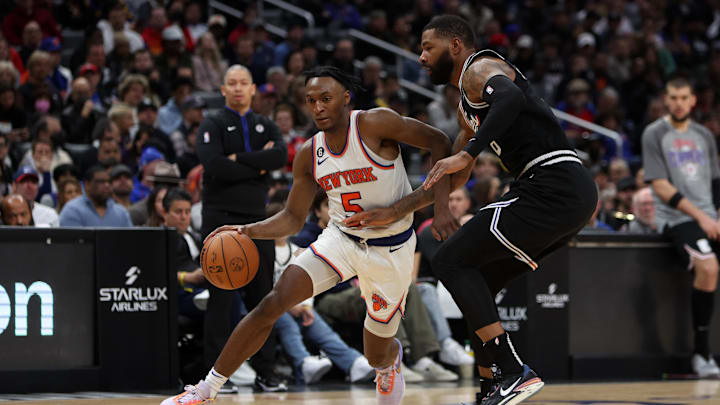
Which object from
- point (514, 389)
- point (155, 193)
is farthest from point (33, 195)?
point (514, 389)

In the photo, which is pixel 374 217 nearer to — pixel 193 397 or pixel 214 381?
pixel 214 381

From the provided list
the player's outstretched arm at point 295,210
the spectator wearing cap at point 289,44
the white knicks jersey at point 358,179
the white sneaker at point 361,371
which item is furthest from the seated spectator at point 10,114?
the white knicks jersey at point 358,179

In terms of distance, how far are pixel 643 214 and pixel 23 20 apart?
7.81 meters

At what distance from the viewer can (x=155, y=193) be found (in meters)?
8.12

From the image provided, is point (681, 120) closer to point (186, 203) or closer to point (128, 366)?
point (186, 203)

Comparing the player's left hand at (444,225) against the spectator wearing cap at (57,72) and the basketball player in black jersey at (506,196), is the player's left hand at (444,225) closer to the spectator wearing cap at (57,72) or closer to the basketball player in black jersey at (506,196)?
the basketball player in black jersey at (506,196)

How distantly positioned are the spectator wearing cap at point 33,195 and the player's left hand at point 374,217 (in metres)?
3.65

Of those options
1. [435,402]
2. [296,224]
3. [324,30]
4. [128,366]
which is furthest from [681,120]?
[324,30]

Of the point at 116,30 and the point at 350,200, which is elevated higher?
the point at 116,30

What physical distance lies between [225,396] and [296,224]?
1620 mm

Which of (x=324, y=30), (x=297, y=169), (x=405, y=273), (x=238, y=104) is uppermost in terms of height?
(x=324, y=30)

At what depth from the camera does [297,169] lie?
5590 mm

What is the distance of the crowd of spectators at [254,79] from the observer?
9.09 meters

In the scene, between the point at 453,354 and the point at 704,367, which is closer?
the point at 453,354
